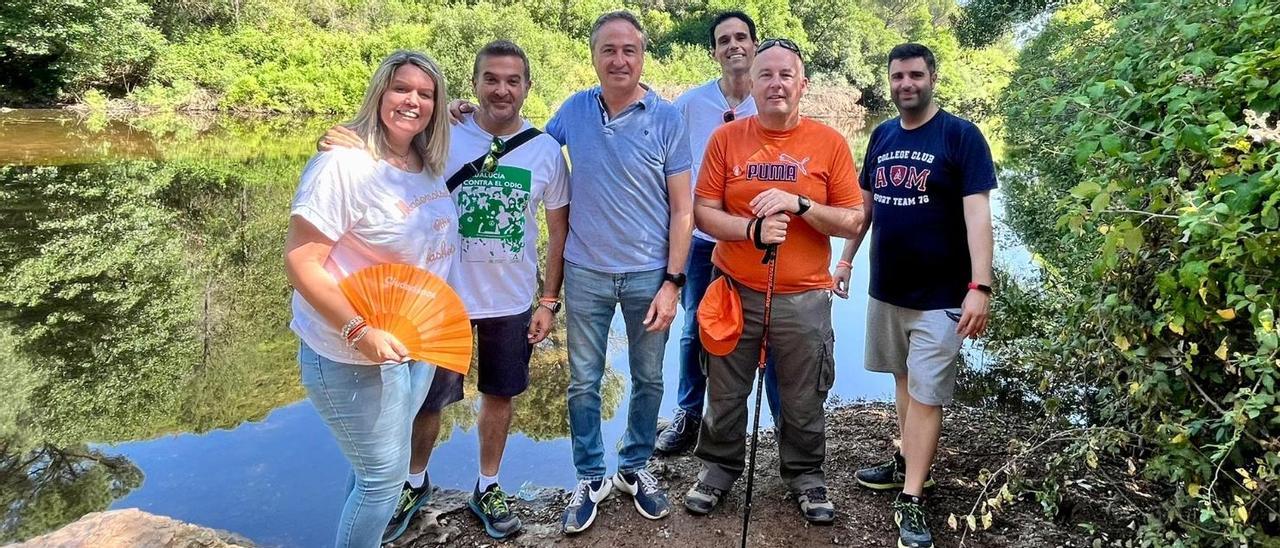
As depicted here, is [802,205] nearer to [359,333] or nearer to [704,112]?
[704,112]

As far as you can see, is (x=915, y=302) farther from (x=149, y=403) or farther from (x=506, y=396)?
(x=149, y=403)

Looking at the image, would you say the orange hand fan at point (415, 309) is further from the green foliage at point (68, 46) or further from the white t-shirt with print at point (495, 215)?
the green foliage at point (68, 46)

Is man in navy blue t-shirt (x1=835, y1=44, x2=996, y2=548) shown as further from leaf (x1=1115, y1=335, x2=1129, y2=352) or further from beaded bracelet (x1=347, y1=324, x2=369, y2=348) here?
beaded bracelet (x1=347, y1=324, x2=369, y2=348)

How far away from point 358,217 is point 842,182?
1.75 m

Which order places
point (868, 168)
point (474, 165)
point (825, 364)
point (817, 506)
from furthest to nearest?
point (868, 168) < point (817, 506) < point (825, 364) < point (474, 165)

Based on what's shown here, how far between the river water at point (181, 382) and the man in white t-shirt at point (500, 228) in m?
1.03

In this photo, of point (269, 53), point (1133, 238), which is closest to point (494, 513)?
point (1133, 238)

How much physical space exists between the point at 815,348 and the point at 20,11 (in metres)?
26.9

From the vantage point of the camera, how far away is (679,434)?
3887 millimetres

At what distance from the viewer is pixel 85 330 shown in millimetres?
5832

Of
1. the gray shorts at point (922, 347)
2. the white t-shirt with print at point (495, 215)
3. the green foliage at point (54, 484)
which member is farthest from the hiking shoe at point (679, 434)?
the green foliage at point (54, 484)

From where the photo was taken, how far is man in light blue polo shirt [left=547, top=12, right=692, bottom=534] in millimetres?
2883

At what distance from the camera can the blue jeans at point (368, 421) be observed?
221 centimetres

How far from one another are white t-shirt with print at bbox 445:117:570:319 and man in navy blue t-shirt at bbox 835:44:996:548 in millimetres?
1376
